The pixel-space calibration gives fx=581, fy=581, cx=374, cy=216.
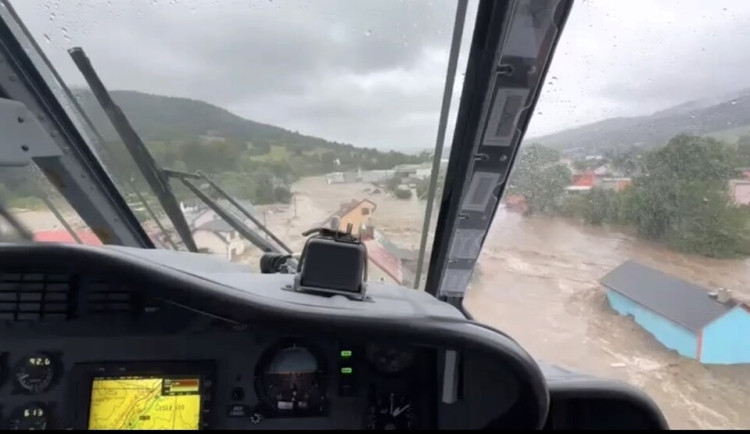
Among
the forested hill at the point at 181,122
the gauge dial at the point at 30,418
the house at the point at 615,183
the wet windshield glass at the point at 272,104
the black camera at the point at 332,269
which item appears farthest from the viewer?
the forested hill at the point at 181,122

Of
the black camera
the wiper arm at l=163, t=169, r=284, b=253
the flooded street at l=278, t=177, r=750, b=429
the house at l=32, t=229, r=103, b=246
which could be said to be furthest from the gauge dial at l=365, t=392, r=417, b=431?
the house at l=32, t=229, r=103, b=246

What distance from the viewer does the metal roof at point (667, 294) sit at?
71.6 inches

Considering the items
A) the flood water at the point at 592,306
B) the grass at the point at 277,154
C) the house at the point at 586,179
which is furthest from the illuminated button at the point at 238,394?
the house at the point at 586,179

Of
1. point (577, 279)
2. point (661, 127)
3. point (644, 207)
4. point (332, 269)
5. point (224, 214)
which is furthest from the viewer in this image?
point (224, 214)

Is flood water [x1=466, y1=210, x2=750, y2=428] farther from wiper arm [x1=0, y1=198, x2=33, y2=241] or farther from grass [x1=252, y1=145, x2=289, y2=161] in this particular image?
wiper arm [x1=0, y1=198, x2=33, y2=241]

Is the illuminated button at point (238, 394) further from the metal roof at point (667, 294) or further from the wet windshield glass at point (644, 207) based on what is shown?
the metal roof at point (667, 294)

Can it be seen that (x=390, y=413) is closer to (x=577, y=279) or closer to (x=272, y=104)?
(x=577, y=279)

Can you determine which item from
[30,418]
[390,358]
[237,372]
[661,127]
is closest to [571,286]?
[661,127]

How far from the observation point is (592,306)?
6.83 feet

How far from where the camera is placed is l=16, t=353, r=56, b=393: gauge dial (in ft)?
5.00

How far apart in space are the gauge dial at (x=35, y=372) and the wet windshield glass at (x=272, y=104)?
0.76 meters

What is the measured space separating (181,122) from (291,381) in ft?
3.30

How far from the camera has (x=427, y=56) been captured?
5.79 feet

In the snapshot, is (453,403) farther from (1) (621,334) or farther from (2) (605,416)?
(1) (621,334)
